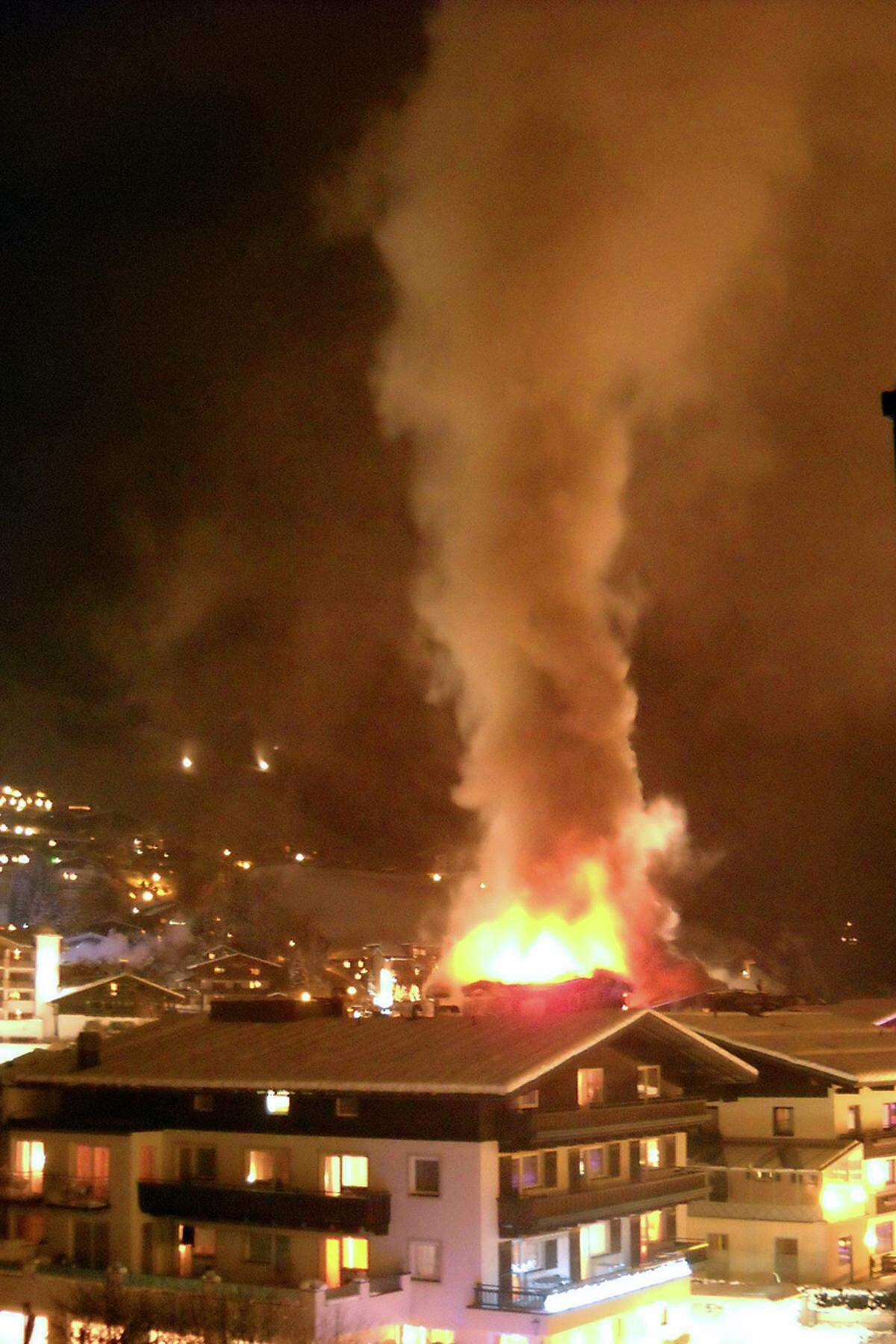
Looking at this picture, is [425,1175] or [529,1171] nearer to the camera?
[425,1175]

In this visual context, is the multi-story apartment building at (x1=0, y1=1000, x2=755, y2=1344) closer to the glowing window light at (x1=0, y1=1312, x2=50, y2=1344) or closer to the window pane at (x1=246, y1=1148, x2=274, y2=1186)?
the window pane at (x1=246, y1=1148, x2=274, y2=1186)

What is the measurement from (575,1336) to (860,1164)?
39.9 ft

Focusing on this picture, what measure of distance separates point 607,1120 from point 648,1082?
273cm

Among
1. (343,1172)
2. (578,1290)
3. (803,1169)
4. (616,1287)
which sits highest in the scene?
(343,1172)

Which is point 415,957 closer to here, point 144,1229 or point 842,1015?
point 842,1015

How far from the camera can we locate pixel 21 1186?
29250 millimetres

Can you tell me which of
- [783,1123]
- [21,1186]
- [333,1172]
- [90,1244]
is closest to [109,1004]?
[21,1186]

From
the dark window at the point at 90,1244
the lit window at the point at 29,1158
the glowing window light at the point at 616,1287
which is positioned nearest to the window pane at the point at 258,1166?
the dark window at the point at 90,1244

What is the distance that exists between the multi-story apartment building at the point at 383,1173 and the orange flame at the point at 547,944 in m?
33.0

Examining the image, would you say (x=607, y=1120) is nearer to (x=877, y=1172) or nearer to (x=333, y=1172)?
(x=333, y=1172)

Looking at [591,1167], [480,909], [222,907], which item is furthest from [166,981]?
[591,1167]

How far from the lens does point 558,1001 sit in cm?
2908

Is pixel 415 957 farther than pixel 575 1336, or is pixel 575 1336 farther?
pixel 415 957

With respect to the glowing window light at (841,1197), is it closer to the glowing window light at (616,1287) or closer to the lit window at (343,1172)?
the glowing window light at (616,1287)
